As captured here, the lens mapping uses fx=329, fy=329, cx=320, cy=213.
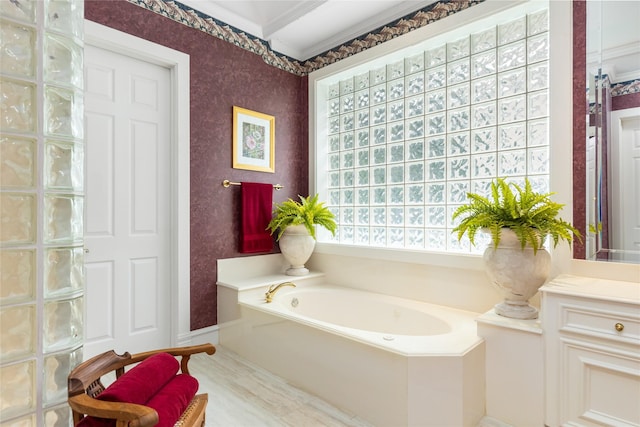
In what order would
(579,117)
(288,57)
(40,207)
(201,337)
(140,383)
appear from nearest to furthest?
(40,207) → (140,383) → (579,117) → (201,337) → (288,57)

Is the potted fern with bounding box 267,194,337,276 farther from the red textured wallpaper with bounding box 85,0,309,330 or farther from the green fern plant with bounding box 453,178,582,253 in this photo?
the green fern plant with bounding box 453,178,582,253

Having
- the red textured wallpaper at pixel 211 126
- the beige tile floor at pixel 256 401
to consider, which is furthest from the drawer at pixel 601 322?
the red textured wallpaper at pixel 211 126

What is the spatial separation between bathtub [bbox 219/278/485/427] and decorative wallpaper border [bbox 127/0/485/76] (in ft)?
7.28

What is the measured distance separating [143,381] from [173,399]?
13 centimetres

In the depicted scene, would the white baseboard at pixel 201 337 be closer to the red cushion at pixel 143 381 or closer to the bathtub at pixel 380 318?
the bathtub at pixel 380 318

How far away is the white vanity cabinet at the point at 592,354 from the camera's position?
1.43 meters

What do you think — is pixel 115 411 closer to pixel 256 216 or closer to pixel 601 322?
pixel 601 322

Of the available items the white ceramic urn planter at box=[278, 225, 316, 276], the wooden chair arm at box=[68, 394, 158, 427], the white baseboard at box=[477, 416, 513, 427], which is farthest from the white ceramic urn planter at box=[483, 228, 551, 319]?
the wooden chair arm at box=[68, 394, 158, 427]

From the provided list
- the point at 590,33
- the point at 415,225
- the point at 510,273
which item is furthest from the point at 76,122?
the point at 590,33

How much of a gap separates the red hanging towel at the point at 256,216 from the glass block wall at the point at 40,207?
212 cm

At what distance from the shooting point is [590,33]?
1937 millimetres

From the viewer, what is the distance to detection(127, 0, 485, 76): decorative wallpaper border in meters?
2.50

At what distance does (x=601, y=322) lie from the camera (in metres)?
1.49

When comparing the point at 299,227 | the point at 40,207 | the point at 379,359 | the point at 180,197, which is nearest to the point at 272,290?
the point at 299,227
